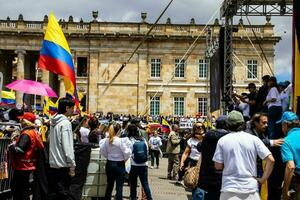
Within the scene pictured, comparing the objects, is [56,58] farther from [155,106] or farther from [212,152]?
[155,106]

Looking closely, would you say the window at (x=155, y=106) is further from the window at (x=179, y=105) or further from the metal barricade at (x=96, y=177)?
the metal barricade at (x=96, y=177)

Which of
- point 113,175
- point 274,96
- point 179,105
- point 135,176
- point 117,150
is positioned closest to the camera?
point 117,150

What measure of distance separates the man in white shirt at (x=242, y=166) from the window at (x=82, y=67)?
50.7 metres

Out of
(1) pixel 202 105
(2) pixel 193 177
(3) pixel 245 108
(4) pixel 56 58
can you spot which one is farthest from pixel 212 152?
(1) pixel 202 105

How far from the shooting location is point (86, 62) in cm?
5644

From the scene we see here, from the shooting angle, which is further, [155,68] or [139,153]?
[155,68]

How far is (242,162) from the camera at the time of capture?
6188 mm

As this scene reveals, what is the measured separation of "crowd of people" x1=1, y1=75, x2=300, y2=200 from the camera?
6.23 metres

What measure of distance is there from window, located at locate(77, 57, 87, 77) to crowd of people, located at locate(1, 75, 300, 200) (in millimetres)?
41083

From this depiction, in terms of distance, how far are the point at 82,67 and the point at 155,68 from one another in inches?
287

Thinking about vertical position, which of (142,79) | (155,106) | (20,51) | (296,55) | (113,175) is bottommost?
(113,175)

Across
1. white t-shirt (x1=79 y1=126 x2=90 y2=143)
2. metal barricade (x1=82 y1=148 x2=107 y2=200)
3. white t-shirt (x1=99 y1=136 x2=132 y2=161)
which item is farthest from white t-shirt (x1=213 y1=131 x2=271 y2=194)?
white t-shirt (x1=79 y1=126 x2=90 y2=143)

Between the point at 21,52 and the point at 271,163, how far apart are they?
5222cm

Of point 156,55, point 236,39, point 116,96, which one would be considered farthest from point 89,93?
point 236,39
